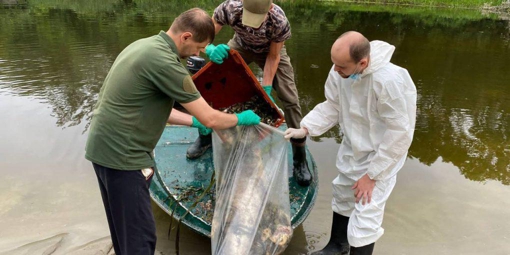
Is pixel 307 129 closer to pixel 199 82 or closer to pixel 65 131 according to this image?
pixel 199 82

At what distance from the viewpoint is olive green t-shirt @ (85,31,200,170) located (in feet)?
6.77

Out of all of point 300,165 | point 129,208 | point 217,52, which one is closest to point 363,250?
point 300,165

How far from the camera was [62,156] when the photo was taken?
462 cm

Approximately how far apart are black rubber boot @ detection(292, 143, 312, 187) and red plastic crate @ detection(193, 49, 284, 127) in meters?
0.50

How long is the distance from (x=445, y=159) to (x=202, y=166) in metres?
3.03

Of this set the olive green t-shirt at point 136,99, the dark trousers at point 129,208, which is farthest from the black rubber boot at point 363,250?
the olive green t-shirt at point 136,99

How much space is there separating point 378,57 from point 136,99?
140 cm

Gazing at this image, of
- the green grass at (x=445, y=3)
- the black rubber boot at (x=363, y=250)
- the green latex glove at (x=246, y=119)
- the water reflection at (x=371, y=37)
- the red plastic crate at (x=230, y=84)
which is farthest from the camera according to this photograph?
the green grass at (x=445, y=3)

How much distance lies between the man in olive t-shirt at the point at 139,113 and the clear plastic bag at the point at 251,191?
394 mm

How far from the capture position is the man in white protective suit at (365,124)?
2.39 m

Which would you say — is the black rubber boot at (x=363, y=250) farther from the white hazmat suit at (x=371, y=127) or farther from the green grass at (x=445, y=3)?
the green grass at (x=445, y=3)

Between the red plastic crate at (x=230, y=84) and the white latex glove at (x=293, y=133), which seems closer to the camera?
the white latex glove at (x=293, y=133)

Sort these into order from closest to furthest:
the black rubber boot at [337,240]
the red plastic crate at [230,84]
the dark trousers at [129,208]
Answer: the dark trousers at [129,208]
the red plastic crate at [230,84]
the black rubber boot at [337,240]

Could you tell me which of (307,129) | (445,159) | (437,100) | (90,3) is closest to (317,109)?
(307,129)
